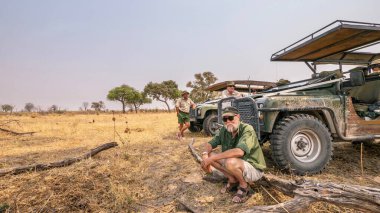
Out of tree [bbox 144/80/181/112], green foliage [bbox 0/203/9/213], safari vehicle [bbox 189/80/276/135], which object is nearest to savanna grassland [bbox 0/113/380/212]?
green foliage [bbox 0/203/9/213]

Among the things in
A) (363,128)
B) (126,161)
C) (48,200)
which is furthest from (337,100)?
(48,200)

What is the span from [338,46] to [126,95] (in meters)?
Answer: 46.4

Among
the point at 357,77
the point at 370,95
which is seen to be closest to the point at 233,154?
the point at 357,77

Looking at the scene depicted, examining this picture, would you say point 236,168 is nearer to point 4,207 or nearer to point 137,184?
point 137,184

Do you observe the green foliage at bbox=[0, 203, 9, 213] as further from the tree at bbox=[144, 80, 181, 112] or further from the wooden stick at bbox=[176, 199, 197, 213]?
the tree at bbox=[144, 80, 181, 112]

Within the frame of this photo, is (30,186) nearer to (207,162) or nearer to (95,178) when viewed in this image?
(95,178)

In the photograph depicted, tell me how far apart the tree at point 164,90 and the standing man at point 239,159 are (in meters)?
→ 45.7

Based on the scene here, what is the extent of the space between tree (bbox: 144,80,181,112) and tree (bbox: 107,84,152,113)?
7.19 ft

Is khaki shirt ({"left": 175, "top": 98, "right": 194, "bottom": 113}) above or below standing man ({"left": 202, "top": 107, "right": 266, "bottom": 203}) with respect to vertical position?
above

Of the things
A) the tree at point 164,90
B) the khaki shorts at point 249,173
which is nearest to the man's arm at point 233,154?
the khaki shorts at point 249,173

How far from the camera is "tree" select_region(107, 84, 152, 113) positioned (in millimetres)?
49844

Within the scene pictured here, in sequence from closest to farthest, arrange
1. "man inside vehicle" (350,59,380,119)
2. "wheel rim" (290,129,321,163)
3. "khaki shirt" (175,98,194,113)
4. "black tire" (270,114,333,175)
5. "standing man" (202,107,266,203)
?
"standing man" (202,107,266,203)
"black tire" (270,114,333,175)
"wheel rim" (290,129,321,163)
"man inside vehicle" (350,59,380,119)
"khaki shirt" (175,98,194,113)

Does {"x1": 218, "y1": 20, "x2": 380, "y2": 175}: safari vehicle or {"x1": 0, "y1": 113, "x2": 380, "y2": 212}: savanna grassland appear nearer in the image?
{"x1": 0, "y1": 113, "x2": 380, "y2": 212}: savanna grassland

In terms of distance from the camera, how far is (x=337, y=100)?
458 centimetres
